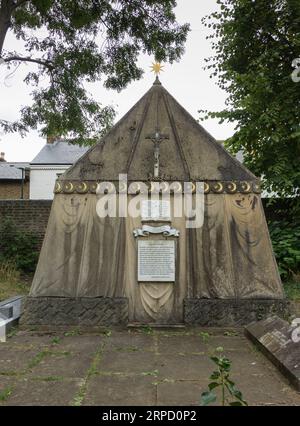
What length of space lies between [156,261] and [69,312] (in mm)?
1421

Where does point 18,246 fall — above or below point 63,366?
above

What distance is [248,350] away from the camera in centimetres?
468

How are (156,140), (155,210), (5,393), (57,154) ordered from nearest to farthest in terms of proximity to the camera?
(5,393) < (155,210) < (156,140) < (57,154)

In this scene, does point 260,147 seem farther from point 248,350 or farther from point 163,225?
point 248,350

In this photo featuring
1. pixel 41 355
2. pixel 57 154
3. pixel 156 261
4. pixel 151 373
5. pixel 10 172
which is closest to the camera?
pixel 151 373

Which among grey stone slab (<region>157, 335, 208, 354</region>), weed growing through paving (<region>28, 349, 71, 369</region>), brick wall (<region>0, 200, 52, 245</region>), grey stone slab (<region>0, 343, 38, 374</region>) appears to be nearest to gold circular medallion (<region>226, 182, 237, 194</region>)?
grey stone slab (<region>157, 335, 208, 354</region>)

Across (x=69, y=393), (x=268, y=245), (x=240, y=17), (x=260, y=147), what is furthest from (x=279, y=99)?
(x=69, y=393)

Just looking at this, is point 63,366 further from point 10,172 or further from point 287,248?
point 10,172

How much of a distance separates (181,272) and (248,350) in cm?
157

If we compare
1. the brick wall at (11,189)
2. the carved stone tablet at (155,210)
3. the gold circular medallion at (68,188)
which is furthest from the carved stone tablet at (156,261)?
the brick wall at (11,189)

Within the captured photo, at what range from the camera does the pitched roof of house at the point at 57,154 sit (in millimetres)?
28417

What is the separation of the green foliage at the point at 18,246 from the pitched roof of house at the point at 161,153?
6676 mm

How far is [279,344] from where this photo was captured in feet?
13.8

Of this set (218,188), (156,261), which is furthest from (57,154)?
(156,261)
